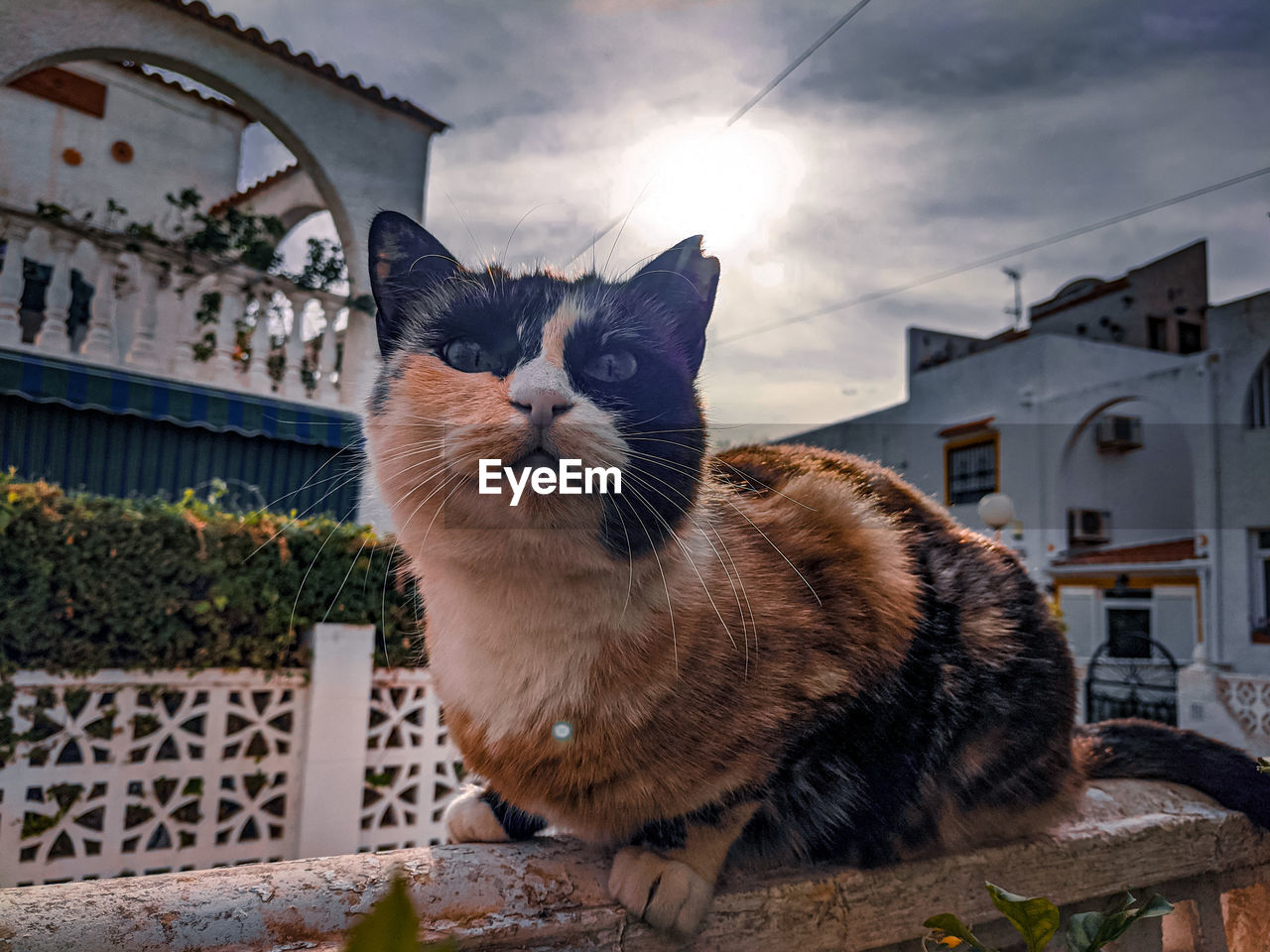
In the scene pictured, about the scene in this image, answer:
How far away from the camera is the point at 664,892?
0.58 meters

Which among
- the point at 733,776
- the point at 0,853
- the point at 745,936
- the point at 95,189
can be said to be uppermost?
the point at 95,189

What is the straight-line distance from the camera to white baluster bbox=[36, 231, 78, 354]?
1401mm

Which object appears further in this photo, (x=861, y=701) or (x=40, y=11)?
(x=40, y=11)

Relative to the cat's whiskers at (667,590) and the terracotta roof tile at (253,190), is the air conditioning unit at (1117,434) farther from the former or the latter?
the cat's whiskers at (667,590)

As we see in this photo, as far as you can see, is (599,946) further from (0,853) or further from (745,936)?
(0,853)

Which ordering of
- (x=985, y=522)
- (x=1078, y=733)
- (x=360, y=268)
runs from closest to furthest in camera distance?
(x=1078, y=733) < (x=360, y=268) < (x=985, y=522)

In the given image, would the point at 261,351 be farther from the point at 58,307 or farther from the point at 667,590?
the point at 667,590

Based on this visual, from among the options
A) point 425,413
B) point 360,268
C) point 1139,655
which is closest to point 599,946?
point 425,413

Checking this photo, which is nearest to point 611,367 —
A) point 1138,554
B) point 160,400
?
point 160,400

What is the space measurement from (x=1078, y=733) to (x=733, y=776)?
597 millimetres

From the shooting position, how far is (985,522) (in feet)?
9.09

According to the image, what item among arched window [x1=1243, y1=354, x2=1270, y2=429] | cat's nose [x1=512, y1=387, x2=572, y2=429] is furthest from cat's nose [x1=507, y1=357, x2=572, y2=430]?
arched window [x1=1243, y1=354, x2=1270, y2=429]

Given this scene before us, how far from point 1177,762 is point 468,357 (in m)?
0.94

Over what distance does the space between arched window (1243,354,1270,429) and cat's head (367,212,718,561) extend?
2.99 meters
